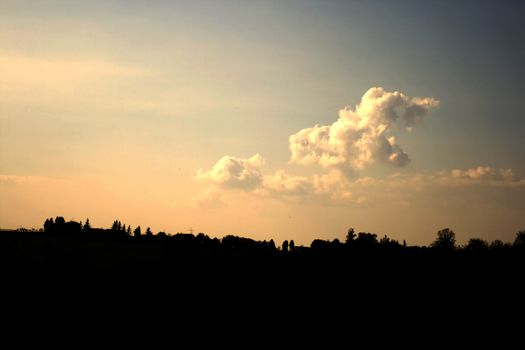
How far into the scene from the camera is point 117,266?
6631 cm

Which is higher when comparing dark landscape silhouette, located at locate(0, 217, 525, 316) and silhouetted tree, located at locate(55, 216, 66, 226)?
silhouetted tree, located at locate(55, 216, 66, 226)

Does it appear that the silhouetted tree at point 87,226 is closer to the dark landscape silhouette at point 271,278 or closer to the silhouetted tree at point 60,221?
the silhouetted tree at point 60,221

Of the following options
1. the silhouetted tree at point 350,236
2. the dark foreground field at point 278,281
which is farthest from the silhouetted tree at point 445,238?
the dark foreground field at point 278,281

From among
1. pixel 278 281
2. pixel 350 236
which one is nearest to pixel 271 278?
pixel 278 281

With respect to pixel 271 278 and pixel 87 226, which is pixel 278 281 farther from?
pixel 87 226

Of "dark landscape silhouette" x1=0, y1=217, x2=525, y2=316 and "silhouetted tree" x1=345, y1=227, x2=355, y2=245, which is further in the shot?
"silhouetted tree" x1=345, y1=227, x2=355, y2=245

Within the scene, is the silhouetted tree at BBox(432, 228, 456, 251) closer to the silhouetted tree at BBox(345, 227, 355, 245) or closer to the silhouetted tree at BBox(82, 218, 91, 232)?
the silhouetted tree at BBox(345, 227, 355, 245)

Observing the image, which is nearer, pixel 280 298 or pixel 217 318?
pixel 217 318

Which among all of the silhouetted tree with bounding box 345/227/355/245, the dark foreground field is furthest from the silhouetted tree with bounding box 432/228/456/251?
the dark foreground field

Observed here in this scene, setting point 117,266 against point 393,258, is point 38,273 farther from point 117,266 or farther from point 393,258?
point 393,258

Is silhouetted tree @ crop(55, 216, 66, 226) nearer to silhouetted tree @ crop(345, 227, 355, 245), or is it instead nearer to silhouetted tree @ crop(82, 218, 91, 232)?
silhouetted tree @ crop(82, 218, 91, 232)

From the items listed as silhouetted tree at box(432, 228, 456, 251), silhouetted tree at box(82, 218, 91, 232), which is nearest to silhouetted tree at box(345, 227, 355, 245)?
silhouetted tree at box(432, 228, 456, 251)

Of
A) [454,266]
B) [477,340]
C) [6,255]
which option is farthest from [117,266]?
[477,340]

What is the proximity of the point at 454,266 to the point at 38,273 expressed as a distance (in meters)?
50.7
